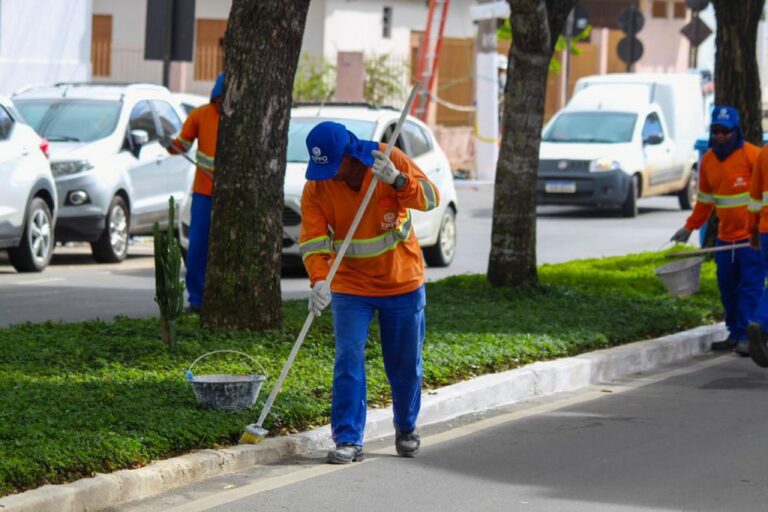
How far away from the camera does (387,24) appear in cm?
4316

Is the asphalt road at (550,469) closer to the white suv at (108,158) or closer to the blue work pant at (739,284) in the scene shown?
the blue work pant at (739,284)

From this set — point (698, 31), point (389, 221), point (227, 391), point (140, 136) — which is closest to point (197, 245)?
point (227, 391)

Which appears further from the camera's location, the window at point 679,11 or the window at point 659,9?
the window at point 679,11

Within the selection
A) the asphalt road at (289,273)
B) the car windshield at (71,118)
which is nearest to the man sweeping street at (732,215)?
the asphalt road at (289,273)

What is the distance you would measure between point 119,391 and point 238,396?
2.42ft

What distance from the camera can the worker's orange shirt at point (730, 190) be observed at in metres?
13.0

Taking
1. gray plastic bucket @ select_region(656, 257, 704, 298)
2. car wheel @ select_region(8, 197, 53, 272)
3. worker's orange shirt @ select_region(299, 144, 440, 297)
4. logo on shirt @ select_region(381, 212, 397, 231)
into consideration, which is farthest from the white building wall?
logo on shirt @ select_region(381, 212, 397, 231)

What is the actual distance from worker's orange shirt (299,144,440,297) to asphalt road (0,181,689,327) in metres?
5.21

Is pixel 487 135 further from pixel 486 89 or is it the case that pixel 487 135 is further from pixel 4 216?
pixel 4 216

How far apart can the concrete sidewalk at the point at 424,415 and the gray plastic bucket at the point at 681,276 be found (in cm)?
36

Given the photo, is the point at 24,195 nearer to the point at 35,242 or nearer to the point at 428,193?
the point at 35,242

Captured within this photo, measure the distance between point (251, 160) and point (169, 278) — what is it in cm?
109

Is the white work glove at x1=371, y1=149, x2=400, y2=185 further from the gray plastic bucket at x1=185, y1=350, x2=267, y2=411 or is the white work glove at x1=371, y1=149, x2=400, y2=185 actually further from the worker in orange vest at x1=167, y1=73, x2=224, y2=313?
the worker in orange vest at x1=167, y1=73, x2=224, y2=313

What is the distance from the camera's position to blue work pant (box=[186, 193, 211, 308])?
43.0ft
